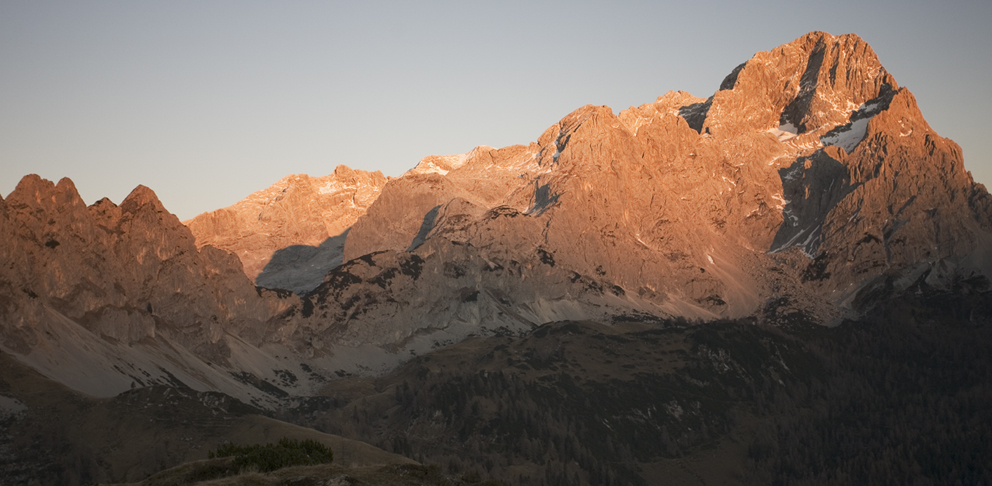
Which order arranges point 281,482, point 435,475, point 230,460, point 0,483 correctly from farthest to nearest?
point 0,483 → point 230,460 → point 435,475 → point 281,482

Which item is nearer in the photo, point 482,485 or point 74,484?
point 482,485

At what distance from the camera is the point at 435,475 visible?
101 meters

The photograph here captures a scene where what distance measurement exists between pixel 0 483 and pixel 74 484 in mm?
12804

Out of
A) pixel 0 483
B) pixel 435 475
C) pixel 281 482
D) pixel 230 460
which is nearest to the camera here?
pixel 281 482

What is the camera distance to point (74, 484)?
19762cm

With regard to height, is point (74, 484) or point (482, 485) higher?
point (482, 485)

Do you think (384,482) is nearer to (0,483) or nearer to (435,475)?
(435,475)

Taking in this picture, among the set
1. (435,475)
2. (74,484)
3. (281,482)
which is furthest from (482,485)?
(74,484)

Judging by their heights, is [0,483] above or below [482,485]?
below

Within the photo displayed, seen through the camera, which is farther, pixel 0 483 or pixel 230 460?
pixel 0 483

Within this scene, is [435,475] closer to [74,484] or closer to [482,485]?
[482,485]

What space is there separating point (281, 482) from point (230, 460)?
61.0 ft

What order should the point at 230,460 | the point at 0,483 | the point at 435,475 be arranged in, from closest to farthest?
the point at 435,475 → the point at 230,460 → the point at 0,483

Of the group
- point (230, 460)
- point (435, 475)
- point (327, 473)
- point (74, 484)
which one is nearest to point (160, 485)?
point (230, 460)
